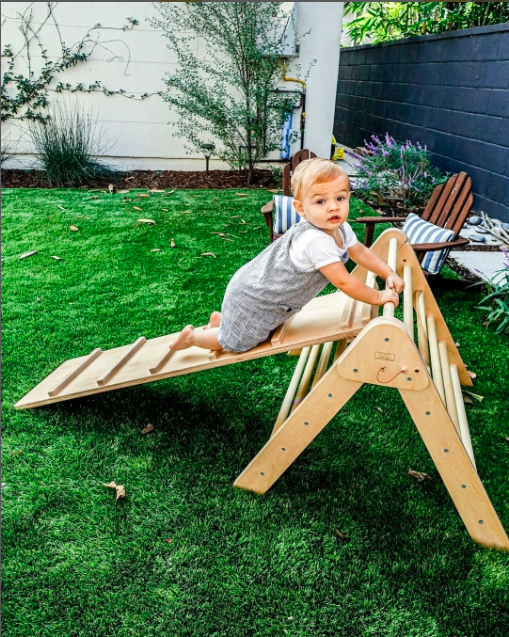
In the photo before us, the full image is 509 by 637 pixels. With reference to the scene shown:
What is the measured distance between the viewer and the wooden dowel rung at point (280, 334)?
235 cm

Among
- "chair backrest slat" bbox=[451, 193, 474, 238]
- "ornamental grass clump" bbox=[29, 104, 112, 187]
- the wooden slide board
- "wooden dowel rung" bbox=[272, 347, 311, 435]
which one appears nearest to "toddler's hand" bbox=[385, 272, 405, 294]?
the wooden slide board

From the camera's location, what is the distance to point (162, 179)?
8.51 m

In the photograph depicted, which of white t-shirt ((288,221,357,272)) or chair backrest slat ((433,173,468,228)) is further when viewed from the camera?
chair backrest slat ((433,173,468,228))

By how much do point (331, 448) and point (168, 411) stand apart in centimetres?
96

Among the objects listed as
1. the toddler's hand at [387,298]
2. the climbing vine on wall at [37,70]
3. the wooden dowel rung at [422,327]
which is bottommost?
the wooden dowel rung at [422,327]

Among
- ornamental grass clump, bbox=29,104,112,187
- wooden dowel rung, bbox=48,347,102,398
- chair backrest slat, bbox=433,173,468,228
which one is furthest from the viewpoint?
ornamental grass clump, bbox=29,104,112,187

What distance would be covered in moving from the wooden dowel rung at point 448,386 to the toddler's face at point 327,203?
0.99m

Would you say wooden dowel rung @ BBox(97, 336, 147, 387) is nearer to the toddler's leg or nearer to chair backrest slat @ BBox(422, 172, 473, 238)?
the toddler's leg

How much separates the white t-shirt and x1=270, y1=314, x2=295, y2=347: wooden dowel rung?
355 mm

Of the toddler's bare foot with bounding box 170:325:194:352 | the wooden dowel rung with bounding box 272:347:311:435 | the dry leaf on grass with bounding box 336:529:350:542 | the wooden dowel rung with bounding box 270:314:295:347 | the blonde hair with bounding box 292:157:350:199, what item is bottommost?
the dry leaf on grass with bounding box 336:529:350:542

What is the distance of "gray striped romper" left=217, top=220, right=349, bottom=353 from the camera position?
2.26 metres

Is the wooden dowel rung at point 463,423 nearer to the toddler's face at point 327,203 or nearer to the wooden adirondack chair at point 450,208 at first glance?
the toddler's face at point 327,203

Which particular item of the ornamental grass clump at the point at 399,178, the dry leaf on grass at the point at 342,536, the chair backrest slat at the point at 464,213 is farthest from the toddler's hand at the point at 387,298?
the ornamental grass clump at the point at 399,178

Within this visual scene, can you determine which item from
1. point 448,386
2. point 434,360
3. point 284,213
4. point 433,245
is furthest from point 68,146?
point 448,386
